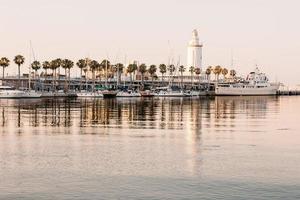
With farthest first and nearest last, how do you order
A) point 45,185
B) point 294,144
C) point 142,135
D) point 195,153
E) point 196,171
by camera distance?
1. point 142,135
2. point 294,144
3. point 195,153
4. point 196,171
5. point 45,185

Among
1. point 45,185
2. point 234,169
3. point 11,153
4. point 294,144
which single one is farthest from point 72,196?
point 294,144

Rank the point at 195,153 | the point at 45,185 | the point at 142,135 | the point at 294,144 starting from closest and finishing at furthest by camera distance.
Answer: the point at 45,185 < the point at 195,153 < the point at 294,144 < the point at 142,135

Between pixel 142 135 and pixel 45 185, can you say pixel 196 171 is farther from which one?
pixel 142 135

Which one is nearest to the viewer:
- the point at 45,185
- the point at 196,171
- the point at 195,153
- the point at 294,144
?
the point at 45,185

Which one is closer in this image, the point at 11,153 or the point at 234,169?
the point at 234,169

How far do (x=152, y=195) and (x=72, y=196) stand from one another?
12.7ft

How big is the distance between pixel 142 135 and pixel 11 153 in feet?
54.1

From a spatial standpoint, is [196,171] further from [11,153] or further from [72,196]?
[11,153]

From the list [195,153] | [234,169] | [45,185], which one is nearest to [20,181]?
[45,185]

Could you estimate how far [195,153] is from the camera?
40719mm

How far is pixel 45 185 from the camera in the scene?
2833 centimetres

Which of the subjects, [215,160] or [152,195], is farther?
[215,160]

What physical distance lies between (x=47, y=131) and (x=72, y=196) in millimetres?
31014

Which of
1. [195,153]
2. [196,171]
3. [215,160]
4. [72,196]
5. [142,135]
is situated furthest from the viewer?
[142,135]
